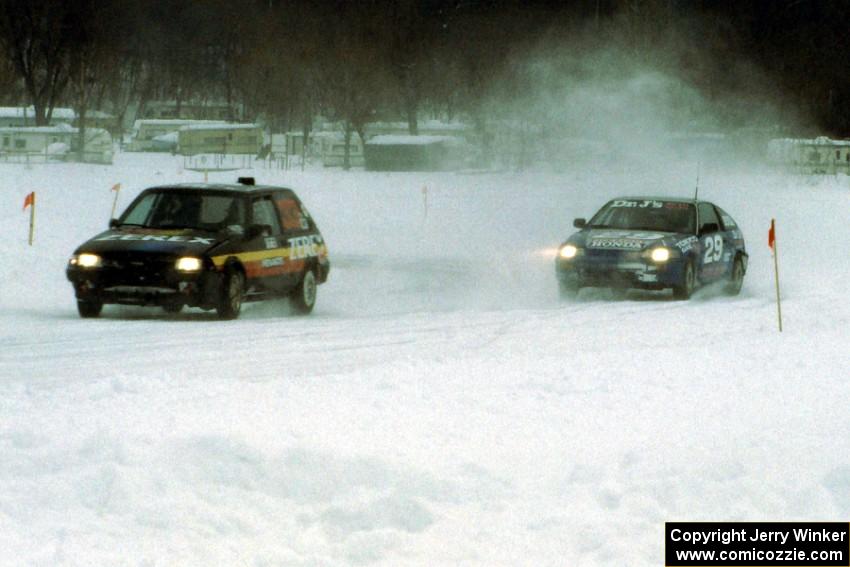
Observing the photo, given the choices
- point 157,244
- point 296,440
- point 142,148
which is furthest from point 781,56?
point 296,440

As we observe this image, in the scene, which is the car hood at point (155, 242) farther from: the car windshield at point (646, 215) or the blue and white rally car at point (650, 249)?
the car windshield at point (646, 215)

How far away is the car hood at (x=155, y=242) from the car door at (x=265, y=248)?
46 centimetres

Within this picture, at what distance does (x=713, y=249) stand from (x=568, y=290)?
2.18 m

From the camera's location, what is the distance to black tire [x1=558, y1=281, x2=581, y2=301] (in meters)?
18.0

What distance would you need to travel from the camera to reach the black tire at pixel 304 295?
16.7 meters

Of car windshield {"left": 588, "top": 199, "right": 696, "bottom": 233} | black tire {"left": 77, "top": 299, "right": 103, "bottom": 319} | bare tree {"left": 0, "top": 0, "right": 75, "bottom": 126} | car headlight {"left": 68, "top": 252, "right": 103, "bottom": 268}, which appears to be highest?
bare tree {"left": 0, "top": 0, "right": 75, "bottom": 126}

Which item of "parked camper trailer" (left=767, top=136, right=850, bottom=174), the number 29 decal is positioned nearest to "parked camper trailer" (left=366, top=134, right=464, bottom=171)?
"parked camper trailer" (left=767, top=136, right=850, bottom=174)

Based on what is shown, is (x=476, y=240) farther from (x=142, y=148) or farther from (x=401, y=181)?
(x=142, y=148)

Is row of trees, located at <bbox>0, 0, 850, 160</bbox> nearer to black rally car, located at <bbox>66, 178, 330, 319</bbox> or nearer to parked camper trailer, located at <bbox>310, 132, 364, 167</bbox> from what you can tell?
parked camper trailer, located at <bbox>310, 132, 364, 167</bbox>

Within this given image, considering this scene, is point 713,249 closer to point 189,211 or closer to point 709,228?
point 709,228

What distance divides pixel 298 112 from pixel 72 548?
10537cm

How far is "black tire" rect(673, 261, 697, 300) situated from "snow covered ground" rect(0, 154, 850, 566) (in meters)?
0.38

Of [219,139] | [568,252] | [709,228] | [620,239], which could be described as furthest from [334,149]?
[620,239]

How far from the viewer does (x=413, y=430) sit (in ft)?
27.8
